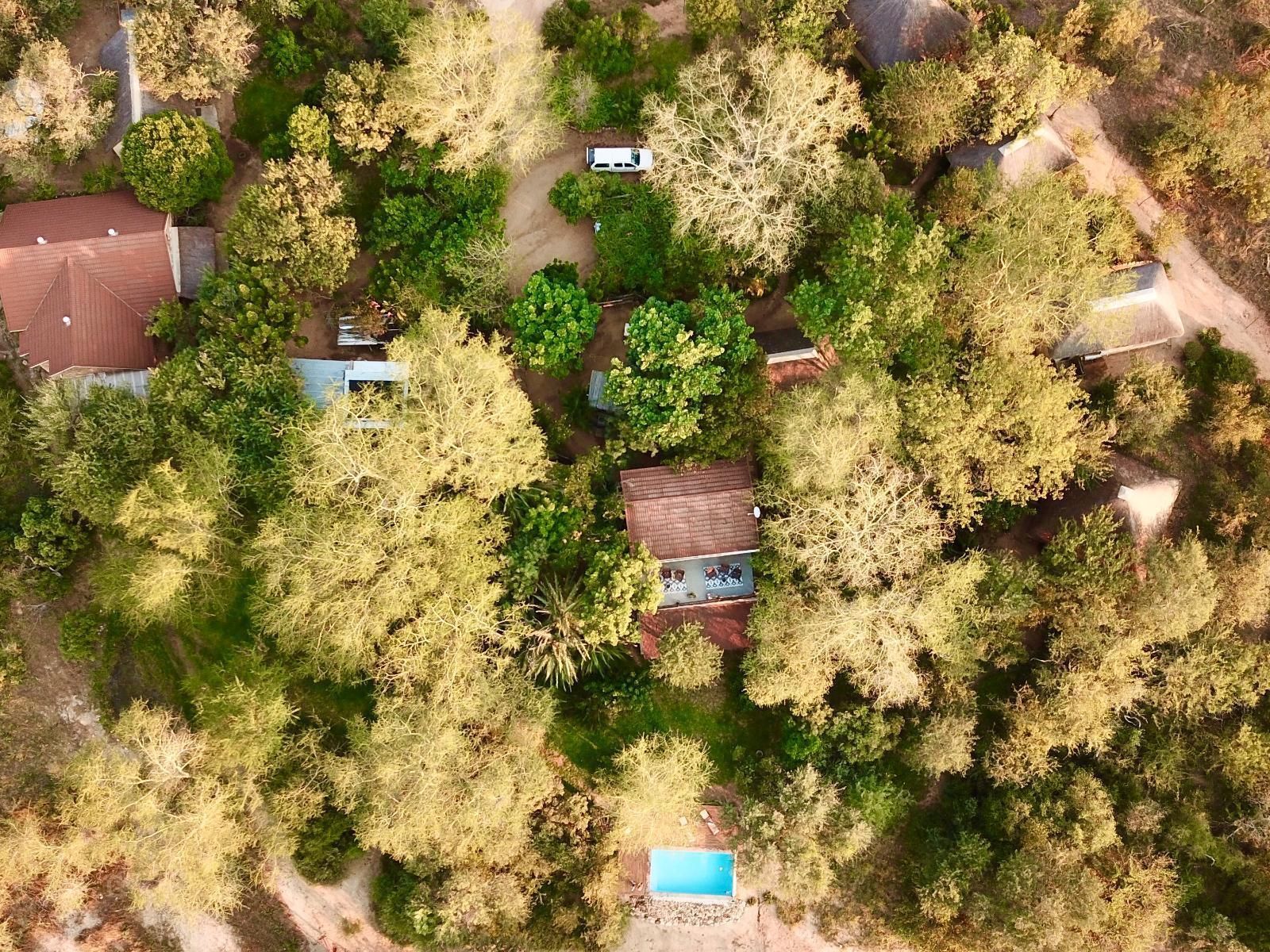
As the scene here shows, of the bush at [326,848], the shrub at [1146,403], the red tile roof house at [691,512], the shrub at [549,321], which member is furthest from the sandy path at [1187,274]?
the bush at [326,848]

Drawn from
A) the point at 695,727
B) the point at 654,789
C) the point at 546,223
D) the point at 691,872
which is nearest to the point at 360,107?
the point at 546,223

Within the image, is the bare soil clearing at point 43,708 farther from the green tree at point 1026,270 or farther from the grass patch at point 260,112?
the green tree at point 1026,270

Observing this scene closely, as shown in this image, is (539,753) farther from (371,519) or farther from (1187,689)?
(1187,689)

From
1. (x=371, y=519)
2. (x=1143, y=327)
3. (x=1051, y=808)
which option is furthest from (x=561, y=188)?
(x=1051, y=808)

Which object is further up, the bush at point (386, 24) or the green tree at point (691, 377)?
the bush at point (386, 24)

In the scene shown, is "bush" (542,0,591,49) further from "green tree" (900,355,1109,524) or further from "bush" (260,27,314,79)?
"green tree" (900,355,1109,524)

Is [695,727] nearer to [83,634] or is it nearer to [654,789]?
[654,789]

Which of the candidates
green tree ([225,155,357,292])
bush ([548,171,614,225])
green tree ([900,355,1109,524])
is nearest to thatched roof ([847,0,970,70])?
bush ([548,171,614,225])
